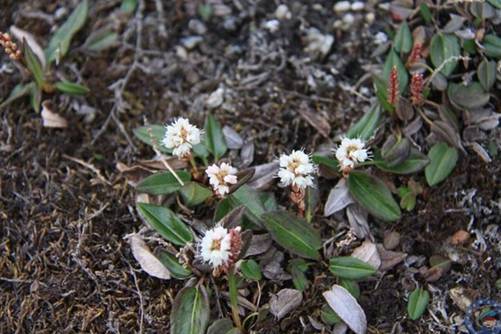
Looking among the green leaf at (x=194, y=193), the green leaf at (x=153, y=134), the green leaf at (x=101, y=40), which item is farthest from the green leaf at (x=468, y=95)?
the green leaf at (x=101, y=40)

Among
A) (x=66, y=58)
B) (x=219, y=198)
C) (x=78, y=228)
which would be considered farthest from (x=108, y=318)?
(x=66, y=58)

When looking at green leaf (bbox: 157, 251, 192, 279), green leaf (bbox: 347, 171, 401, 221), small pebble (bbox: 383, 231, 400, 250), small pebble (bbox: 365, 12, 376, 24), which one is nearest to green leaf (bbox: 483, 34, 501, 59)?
small pebble (bbox: 365, 12, 376, 24)

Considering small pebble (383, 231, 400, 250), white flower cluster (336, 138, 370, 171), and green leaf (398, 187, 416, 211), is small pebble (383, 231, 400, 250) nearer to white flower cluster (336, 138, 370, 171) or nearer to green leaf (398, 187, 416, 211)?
green leaf (398, 187, 416, 211)

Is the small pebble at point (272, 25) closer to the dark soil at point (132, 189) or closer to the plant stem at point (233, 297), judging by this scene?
the dark soil at point (132, 189)

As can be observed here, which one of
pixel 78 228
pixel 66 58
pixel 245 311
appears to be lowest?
pixel 245 311

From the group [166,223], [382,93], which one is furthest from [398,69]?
[166,223]

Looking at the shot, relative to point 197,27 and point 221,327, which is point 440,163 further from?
point 197,27

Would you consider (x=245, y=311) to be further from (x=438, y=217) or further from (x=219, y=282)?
(x=438, y=217)
